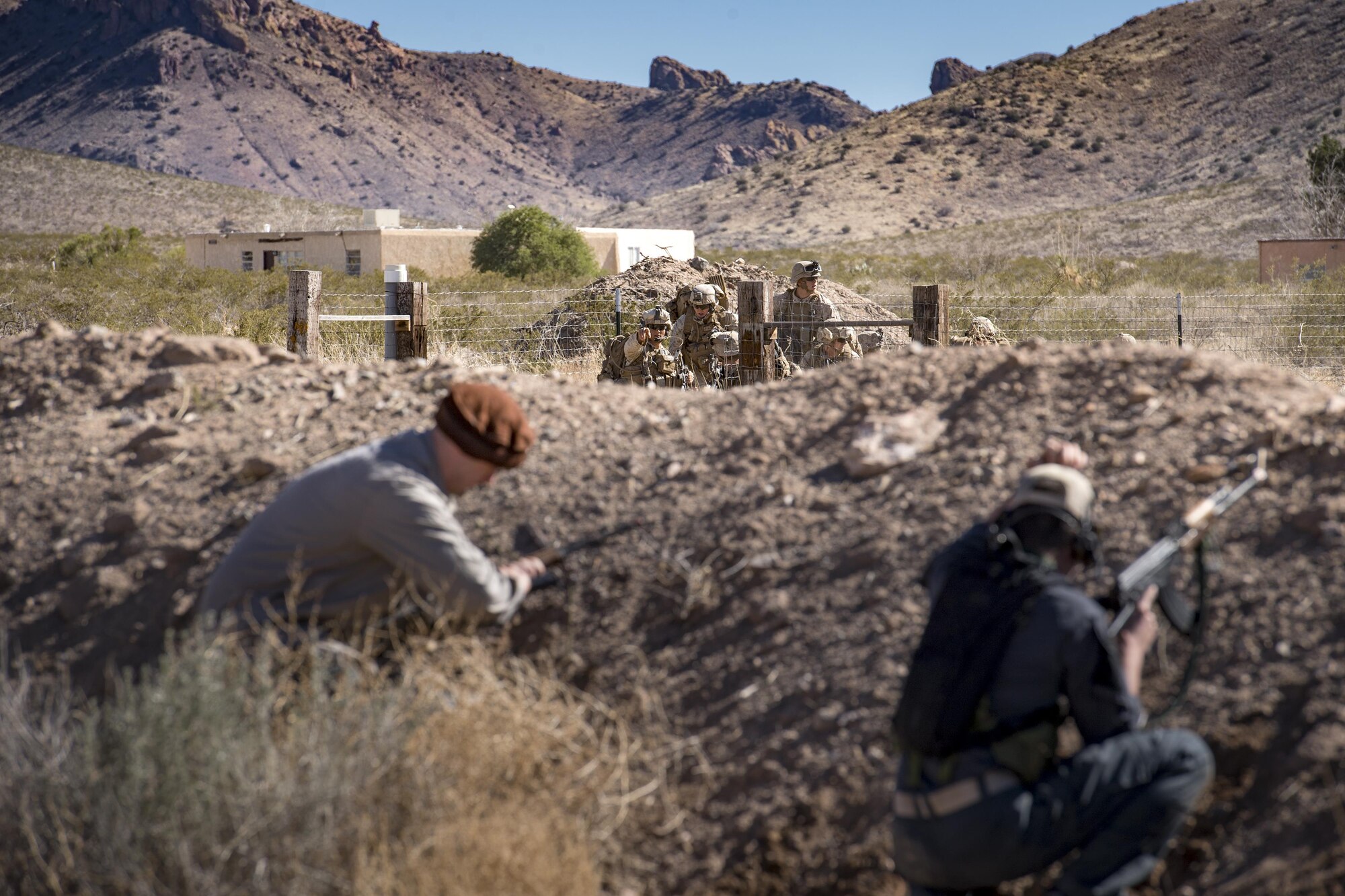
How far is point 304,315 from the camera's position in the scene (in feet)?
25.4

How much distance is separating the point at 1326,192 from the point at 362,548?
106ft

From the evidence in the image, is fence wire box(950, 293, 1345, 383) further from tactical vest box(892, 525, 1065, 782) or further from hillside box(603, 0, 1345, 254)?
hillside box(603, 0, 1345, 254)

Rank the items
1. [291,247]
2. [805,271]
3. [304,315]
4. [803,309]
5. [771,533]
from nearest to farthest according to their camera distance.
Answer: [771,533] → [304,315] → [805,271] → [803,309] → [291,247]

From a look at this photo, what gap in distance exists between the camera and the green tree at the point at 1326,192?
28.6m

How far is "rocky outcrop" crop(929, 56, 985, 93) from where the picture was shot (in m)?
128

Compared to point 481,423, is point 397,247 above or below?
above

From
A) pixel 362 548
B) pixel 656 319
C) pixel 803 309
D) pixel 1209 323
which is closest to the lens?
pixel 362 548

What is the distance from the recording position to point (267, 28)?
12262cm

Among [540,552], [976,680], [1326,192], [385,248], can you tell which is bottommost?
[976,680]

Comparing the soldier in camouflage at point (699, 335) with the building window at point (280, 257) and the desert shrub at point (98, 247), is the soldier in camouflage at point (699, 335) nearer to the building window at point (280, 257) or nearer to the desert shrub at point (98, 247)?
the desert shrub at point (98, 247)

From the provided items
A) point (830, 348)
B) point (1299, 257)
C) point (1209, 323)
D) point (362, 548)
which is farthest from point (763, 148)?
point (362, 548)

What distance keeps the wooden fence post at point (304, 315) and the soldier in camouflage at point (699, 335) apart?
3.80 meters

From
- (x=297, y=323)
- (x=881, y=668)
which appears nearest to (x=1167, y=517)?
(x=881, y=668)

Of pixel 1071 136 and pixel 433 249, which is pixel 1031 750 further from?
pixel 1071 136
